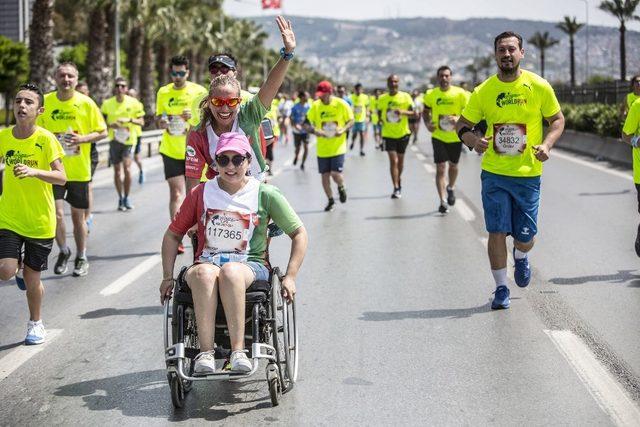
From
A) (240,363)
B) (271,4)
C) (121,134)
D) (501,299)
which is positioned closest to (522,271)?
(501,299)

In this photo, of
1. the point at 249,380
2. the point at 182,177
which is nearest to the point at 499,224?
the point at 249,380

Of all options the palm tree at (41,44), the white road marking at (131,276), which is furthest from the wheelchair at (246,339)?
the palm tree at (41,44)

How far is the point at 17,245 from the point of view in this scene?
6.81 m

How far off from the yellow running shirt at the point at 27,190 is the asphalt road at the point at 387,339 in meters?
0.79

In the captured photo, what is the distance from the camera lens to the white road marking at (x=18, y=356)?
6.09 m

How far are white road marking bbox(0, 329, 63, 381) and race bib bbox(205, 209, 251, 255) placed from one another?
1.58 meters

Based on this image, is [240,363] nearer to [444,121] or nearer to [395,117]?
[444,121]

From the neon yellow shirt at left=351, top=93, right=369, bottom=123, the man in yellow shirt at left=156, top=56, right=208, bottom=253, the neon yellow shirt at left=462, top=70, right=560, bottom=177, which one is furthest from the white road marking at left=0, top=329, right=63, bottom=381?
the neon yellow shirt at left=351, top=93, right=369, bottom=123

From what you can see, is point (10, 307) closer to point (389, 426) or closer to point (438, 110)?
point (389, 426)

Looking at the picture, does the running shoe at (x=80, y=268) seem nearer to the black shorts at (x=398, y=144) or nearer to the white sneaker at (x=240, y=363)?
the white sneaker at (x=240, y=363)

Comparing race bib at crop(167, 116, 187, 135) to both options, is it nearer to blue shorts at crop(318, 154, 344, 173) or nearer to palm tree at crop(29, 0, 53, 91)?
blue shorts at crop(318, 154, 344, 173)

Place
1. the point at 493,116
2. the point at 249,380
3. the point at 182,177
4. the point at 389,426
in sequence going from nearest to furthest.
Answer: the point at 389,426 → the point at 249,380 → the point at 493,116 → the point at 182,177

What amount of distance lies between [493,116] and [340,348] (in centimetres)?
235

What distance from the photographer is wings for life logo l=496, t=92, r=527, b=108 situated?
759 centimetres
